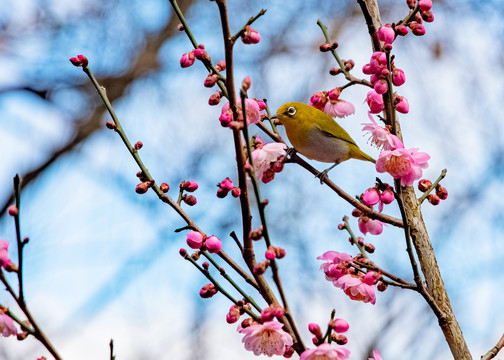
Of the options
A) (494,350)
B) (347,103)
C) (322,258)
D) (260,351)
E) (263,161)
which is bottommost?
(260,351)

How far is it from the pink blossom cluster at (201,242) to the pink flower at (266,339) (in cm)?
18

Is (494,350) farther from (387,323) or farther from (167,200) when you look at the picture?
(387,323)

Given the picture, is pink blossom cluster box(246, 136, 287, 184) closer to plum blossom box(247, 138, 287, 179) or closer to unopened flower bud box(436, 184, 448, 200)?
plum blossom box(247, 138, 287, 179)

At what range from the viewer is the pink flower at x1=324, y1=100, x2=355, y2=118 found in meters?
1.79

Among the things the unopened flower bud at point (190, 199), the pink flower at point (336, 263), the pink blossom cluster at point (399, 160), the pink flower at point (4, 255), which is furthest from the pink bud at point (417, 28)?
the pink flower at point (4, 255)

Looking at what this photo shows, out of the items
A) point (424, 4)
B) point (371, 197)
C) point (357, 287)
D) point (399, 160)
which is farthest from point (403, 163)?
point (424, 4)

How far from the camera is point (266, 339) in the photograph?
1187 mm

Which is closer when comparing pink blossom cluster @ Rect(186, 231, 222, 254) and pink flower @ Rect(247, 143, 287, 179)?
pink blossom cluster @ Rect(186, 231, 222, 254)

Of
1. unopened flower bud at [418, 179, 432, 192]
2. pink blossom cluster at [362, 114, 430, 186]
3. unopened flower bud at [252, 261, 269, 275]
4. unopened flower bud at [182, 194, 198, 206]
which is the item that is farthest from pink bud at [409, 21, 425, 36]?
unopened flower bud at [252, 261, 269, 275]

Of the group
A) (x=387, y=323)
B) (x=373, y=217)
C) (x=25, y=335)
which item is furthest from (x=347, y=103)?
(x=387, y=323)

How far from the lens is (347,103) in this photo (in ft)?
5.94

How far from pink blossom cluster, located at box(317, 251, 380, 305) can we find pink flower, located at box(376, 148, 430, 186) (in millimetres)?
265

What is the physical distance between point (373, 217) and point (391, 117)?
28 centimetres

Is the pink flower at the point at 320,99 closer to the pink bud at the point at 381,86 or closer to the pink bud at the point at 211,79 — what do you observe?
the pink bud at the point at 381,86
